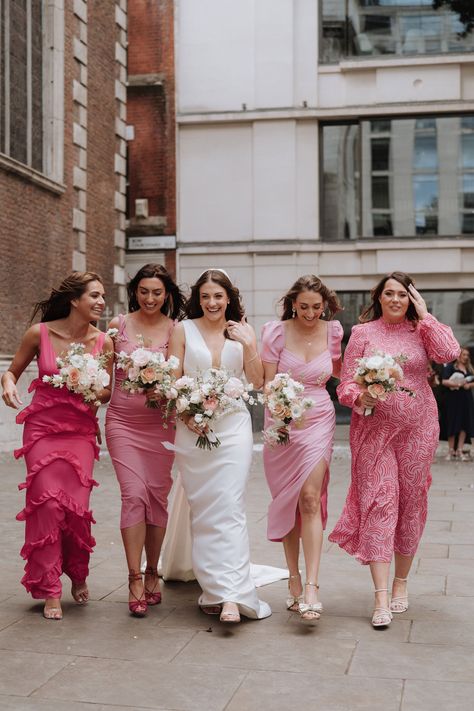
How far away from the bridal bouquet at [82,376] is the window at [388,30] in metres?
18.2

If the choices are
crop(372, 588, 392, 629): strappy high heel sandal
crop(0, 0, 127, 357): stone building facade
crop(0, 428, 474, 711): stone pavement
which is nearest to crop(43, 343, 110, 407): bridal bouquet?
Result: crop(0, 428, 474, 711): stone pavement

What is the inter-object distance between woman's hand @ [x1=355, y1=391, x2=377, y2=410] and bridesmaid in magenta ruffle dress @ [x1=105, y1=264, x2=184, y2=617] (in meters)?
1.26

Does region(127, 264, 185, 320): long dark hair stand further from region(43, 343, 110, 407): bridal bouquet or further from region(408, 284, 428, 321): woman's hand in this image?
region(408, 284, 428, 321): woman's hand

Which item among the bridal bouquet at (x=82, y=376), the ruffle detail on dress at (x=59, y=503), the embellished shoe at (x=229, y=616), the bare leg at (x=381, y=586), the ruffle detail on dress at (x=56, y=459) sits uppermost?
the bridal bouquet at (x=82, y=376)

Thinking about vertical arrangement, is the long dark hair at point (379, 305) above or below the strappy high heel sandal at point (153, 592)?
above

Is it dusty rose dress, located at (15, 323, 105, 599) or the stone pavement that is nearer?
the stone pavement

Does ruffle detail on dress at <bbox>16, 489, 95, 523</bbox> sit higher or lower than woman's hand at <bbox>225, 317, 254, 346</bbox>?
lower

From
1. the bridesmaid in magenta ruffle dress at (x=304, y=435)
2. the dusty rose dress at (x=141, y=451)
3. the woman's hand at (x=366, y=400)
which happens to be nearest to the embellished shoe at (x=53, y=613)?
the dusty rose dress at (x=141, y=451)

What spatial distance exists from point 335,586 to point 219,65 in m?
18.1

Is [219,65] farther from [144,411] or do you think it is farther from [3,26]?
[144,411]

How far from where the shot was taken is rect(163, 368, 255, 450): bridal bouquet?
5738mm

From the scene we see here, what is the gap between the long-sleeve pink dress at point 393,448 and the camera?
596 cm

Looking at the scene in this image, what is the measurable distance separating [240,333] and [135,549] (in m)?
1.45

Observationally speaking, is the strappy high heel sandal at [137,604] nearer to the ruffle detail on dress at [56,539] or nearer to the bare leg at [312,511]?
the ruffle detail on dress at [56,539]
